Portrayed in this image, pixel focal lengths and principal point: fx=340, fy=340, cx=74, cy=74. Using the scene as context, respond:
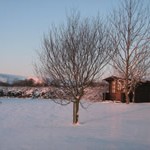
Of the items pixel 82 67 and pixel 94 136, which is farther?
pixel 82 67

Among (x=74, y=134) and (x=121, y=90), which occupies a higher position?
(x=121, y=90)

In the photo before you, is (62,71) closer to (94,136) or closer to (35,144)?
(94,136)

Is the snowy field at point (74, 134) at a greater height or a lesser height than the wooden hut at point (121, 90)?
lesser

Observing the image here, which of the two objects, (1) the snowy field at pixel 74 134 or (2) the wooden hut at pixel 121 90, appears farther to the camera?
(2) the wooden hut at pixel 121 90

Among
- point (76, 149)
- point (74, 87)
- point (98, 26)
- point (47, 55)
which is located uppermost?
point (98, 26)


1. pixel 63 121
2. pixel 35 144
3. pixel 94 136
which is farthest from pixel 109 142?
pixel 63 121

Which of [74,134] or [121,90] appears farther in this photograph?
[121,90]

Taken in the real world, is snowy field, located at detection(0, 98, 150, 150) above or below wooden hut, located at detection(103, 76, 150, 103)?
below

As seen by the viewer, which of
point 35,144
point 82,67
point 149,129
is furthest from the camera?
point 82,67

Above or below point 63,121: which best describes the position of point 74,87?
above

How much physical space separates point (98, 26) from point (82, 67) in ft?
6.71

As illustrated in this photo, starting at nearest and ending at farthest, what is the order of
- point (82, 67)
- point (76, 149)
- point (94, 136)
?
point (76, 149), point (94, 136), point (82, 67)

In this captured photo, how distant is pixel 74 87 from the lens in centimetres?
1453

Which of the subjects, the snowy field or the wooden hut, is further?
the wooden hut
